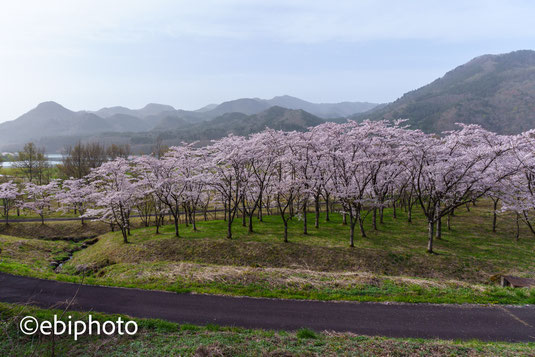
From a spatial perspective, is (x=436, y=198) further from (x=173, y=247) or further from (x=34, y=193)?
(x=34, y=193)

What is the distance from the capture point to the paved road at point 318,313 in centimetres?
1056

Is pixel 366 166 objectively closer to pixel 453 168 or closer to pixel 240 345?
pixel 453 168

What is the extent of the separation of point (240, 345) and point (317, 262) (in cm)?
1488

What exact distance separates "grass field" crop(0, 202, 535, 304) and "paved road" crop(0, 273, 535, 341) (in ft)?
3.11

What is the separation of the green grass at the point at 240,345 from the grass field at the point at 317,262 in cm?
391

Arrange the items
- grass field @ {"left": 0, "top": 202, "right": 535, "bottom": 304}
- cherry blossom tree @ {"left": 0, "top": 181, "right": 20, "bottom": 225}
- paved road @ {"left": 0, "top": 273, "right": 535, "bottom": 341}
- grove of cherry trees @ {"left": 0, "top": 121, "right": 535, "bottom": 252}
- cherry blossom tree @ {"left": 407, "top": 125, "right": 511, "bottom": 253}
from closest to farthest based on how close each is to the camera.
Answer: paved road @ {"left": 0, "top": 273, "right": 535, "bottom": 341}
grass field @ {"left": 0, "top": 202, "right": 535, "bottom": 304}
cherry blossom tree @ {"left": 407, "top": 125, "right": 511, "bottom": 253}
grove of cherry trees @ {"left": 0, "top": 121, "right": 535, "bottom": 252}
cherry blossom tree @ {"left": 0, "top": 181, "right": 20, "bottom": 225}

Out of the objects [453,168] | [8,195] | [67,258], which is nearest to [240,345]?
[453,168]

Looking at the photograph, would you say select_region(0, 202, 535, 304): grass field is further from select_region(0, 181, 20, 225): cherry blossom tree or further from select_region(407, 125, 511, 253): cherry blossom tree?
select_region(0, 181, 20, 225): cherry blossom tree

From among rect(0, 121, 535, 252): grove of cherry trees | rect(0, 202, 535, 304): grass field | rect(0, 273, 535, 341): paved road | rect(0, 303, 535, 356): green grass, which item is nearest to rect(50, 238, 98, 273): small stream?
rect(0, 202, 535, 304): grass field

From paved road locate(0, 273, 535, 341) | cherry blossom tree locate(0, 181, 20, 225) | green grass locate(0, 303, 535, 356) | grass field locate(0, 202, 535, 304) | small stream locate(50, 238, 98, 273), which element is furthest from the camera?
cherry blossom tree locate(0, 181, 20, 225)

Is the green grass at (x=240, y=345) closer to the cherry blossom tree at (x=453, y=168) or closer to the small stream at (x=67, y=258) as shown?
the cherry blossom tree at (x=453, y=168)

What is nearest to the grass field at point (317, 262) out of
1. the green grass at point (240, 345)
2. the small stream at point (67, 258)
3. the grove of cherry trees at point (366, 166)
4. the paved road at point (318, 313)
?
the small stream at point (67, 258)

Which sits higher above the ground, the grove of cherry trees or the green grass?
the grove of cherry trees

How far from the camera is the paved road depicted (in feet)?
34.7
